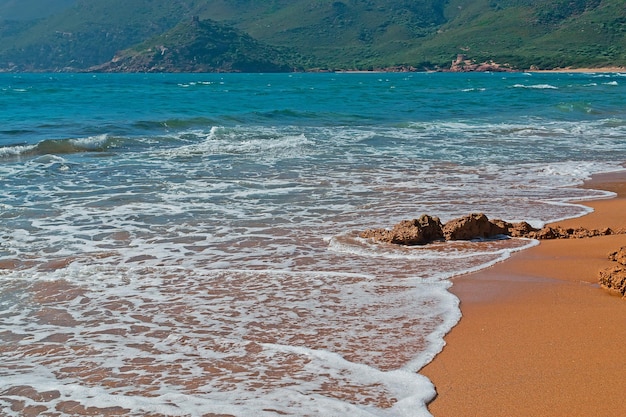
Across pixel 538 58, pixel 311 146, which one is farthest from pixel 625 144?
pixel 538 58

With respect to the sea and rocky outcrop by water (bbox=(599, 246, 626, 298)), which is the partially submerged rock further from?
rocky outcrop by water (bbox=(599, 246, 626, 298))

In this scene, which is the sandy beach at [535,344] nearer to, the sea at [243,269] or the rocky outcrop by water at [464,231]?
the sea at [243,269]

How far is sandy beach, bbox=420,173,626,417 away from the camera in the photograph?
396cm

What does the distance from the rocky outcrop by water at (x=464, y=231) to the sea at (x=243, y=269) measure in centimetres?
14

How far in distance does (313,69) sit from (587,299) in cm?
14971

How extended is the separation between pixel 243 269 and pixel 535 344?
9.62 feet

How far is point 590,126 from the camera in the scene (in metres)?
24.4

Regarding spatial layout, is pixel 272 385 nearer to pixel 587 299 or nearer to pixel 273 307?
pixel 273 307

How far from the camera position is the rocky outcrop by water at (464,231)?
24.8 feet

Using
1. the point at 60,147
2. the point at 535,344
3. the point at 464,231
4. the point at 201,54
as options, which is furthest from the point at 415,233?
the point at 201,54

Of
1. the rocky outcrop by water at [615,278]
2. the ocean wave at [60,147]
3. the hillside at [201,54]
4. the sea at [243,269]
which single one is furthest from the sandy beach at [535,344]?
the hillside at [201,54]

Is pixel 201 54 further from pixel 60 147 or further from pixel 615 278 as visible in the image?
pixel 615 278

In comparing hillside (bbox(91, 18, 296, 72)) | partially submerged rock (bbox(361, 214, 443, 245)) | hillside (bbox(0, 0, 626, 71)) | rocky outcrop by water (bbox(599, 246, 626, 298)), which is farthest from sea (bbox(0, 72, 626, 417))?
hillside (bbox(91, 18, 296, 72))

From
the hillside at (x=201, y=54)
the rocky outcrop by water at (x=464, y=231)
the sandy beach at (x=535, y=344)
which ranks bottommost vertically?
the sandy beach at (x=535, y=344)
